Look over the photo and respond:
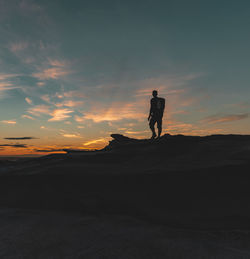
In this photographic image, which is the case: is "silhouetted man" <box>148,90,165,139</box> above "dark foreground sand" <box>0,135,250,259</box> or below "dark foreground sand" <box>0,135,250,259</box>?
above

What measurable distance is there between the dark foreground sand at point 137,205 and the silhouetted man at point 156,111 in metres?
3.18

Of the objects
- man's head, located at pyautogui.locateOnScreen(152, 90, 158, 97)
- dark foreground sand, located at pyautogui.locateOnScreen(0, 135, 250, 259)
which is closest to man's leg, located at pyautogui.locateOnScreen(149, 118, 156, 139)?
man's head, located at pyautogui.locateOnScreen(152, 90, 158, 97)

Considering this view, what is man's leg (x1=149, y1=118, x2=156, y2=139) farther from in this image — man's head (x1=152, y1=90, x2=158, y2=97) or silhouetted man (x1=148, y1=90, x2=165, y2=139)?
man's head (x1=152, y1=90, x2=158, y2=97)

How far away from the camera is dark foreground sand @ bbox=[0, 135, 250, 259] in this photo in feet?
6.11

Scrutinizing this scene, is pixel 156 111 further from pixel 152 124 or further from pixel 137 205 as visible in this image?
pixel 137 205

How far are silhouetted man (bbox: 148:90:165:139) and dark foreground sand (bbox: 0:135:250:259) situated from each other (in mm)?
3179

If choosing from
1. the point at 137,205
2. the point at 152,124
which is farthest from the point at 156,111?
the point at 137,205

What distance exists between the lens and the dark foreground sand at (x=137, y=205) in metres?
1.86

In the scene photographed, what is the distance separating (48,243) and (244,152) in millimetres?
3306

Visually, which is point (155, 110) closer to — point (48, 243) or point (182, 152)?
point (182, 152)

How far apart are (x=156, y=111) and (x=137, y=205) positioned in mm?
4986

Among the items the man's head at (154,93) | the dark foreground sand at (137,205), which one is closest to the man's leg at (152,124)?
the man's head at (154,93)

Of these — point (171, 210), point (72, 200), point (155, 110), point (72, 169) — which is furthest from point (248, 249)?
point (155, 110)

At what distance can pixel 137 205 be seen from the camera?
110 inches
